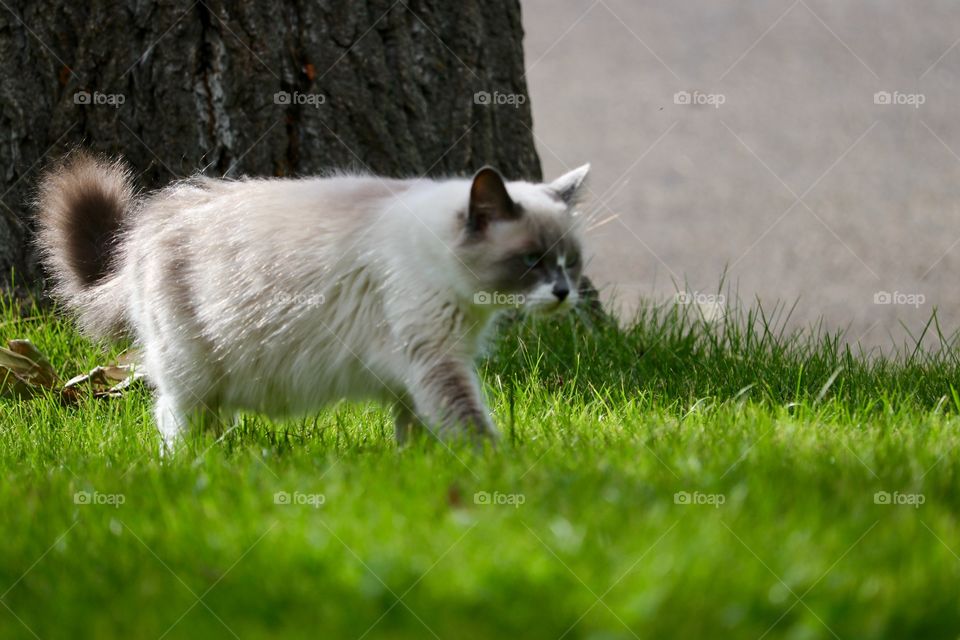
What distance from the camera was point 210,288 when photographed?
11.9 feet

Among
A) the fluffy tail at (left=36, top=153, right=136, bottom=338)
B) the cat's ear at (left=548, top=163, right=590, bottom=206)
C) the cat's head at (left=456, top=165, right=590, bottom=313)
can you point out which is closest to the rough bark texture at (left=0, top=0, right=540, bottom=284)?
the fluffy tail at (left=36, top=153, right=136, bottom=338)

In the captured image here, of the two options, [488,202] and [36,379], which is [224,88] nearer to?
[36,379]

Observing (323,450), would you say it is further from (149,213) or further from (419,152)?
(419,152)

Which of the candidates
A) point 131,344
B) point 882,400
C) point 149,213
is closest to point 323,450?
point 149,213

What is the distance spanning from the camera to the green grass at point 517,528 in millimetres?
1870

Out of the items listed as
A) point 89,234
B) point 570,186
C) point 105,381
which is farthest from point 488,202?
point 105,381

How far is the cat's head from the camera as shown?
3408 mm

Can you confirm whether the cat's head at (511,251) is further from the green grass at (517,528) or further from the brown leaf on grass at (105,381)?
the brown leaf on grass at (105,381)

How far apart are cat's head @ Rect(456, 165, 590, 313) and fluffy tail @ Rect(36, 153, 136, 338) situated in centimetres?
151

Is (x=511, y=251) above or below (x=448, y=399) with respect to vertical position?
above

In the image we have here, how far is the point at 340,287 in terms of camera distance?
3.54m

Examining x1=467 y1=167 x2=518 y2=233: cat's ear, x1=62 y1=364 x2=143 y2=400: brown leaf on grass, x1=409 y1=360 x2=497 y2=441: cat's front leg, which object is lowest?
x1=62 y1=364 x2=143 y2=400: brown leaf on grass

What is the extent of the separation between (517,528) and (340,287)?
5.00 feet

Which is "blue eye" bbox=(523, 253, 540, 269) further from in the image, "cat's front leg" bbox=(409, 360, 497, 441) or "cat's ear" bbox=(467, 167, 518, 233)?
"cat's front leg" bbox=(409, 360, 497, 441)
